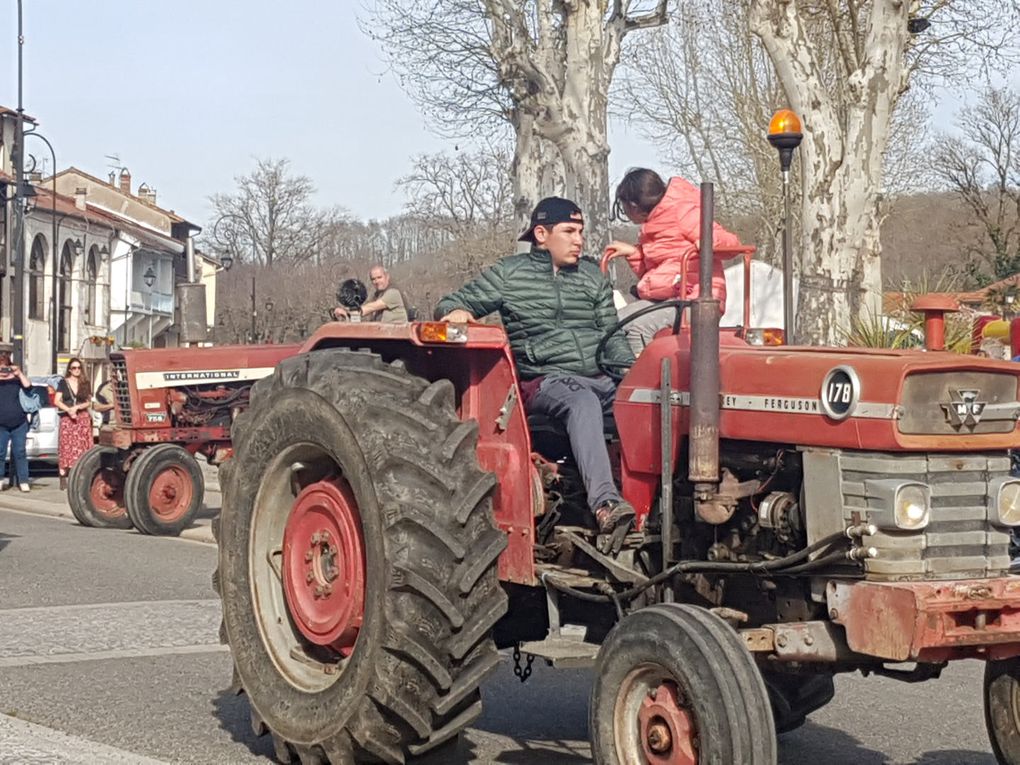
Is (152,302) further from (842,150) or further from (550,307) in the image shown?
(550,307)

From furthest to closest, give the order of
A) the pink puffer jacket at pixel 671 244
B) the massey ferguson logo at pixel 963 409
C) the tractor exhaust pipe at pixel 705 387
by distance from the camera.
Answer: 1. the pink puffer jacket at pixel 671 244
2. the tractor exhaust pipe at pixel 705 387
3. the massey ferguson logo at pixel 963 409

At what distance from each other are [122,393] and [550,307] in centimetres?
1108

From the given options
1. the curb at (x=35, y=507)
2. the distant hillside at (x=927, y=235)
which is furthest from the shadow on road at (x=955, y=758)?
the distant hillside at (x=927, y=235)

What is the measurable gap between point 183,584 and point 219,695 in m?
4.03

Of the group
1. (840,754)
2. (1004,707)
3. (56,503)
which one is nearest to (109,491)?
(56,503)

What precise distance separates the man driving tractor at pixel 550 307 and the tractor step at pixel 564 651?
33.6 inches

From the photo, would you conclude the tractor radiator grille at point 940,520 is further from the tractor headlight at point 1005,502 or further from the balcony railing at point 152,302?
the balcony railing at point 152,302

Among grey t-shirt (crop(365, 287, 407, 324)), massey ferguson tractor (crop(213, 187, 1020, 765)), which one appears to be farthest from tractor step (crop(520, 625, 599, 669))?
grey t-shirt (crop(365, 287, 407, 324))

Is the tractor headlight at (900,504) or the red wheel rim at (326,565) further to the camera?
the red wheel rim at (326,565)

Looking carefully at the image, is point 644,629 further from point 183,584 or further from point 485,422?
point 183,584

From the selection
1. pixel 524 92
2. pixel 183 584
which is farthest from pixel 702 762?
pixel 524 92

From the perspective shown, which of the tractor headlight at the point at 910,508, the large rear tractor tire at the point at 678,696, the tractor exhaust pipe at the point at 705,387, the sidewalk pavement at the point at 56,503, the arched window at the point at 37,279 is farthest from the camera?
the arched window at the point at 37,279

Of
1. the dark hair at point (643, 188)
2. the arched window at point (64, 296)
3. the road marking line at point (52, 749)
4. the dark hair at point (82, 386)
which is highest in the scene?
the arched window at point (64, 296)

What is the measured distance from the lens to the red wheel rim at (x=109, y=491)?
1639 cm
